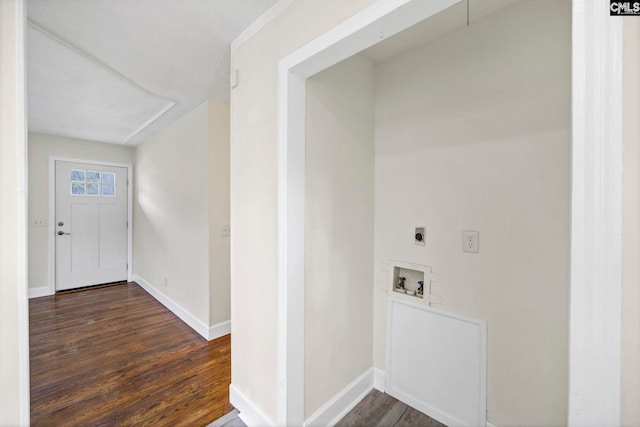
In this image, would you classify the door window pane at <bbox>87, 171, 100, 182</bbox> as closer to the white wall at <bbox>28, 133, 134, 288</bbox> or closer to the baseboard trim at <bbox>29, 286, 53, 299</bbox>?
the white wall at <bbox>28, 133, 134, 288</bbox>

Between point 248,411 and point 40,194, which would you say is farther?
point 40,194

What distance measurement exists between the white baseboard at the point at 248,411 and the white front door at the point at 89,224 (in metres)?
3.93

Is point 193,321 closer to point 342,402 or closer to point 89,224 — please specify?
point 342,402

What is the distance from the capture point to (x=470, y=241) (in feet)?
5.01

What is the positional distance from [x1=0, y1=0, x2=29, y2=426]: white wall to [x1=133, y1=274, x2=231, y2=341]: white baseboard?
1.77 metres

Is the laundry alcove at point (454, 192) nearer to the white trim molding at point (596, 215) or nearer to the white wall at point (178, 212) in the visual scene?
the white trim molding at point (596, 215)

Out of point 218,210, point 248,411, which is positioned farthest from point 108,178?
point 248,411

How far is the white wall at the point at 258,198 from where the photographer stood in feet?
4.69

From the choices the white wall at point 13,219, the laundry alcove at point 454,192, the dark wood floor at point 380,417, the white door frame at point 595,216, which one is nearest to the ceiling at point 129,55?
the white wall at point 13,219

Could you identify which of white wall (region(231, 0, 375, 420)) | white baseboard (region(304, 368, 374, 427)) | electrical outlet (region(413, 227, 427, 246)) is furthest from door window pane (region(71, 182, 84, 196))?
electrical outlet (region(413, 227, 427, 246))

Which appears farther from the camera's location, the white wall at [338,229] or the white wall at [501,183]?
the white wall at [338,229]

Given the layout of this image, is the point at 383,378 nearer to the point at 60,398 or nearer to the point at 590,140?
the point at 590,140

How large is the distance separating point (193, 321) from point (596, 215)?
327 centimetres

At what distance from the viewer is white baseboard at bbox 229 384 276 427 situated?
59.9 inches
